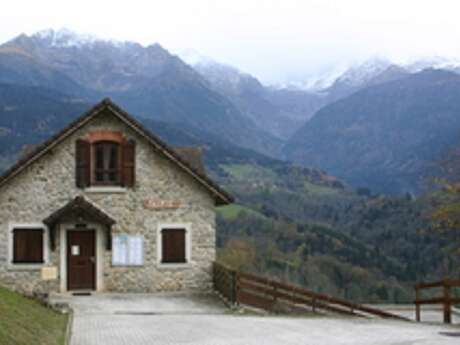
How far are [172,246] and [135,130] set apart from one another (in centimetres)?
450

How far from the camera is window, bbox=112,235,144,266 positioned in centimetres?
2731

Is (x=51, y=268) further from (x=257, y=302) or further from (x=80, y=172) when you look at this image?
(x=257, y=302)

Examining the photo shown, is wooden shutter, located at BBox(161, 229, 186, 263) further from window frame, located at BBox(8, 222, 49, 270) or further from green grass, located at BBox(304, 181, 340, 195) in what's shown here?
green grass, located at BBox(304, 181, 340, 195)

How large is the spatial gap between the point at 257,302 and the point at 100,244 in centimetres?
634

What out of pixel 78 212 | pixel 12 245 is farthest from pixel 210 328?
pixel 12 245

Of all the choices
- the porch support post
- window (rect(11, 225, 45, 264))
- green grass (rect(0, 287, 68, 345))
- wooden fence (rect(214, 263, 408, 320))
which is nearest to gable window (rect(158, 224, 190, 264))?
the porch support post

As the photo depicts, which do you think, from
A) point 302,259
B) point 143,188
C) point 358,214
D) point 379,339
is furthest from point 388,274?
point 379,339

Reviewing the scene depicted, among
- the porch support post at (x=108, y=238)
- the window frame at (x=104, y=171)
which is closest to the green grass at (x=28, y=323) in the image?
the porch support post at (x=108, y=238)

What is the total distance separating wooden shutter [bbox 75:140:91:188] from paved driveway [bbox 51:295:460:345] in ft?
14.6

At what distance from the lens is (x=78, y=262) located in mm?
27125

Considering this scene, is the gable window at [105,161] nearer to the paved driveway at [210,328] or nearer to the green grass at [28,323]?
the paved driveway at [210,328]

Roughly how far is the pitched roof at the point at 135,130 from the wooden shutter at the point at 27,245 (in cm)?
193

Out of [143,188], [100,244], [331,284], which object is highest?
[143,188]

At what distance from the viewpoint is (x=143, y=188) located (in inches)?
1091
